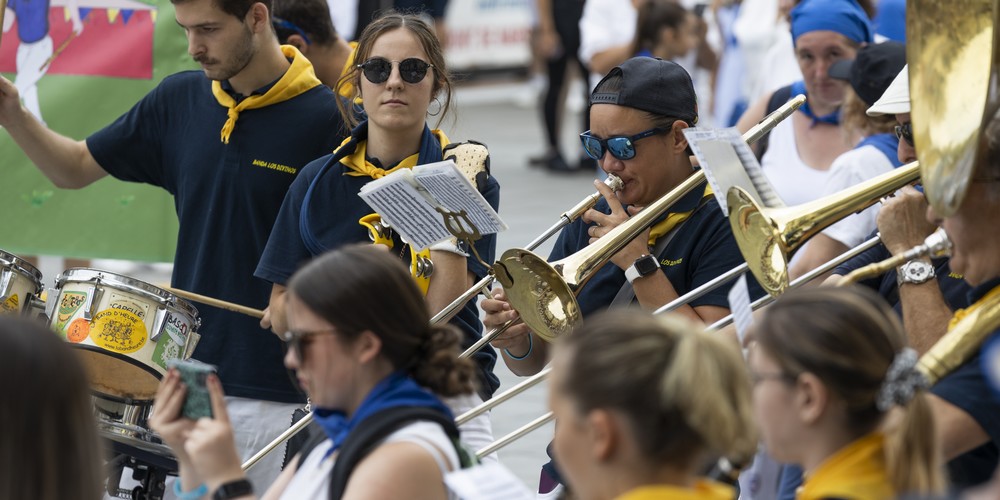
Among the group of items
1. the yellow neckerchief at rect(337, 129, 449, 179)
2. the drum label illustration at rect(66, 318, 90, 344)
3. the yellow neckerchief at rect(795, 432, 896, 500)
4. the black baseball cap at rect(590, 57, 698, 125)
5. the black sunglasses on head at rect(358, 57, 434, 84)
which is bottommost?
the yellow neckerchief at rect(795, 432, 896, 500)

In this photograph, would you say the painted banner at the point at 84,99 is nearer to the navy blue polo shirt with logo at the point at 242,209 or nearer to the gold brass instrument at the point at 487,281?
the navy blue polo shirt with logo at the point at 242,209

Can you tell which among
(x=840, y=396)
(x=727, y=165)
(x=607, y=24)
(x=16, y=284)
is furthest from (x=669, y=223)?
(x=607, y=24)

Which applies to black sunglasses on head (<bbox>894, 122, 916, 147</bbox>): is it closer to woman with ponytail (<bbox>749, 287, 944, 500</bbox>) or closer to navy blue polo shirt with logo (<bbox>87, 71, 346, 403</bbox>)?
woman with ponytail (<bbox>749, 287, 944, 500</bbox>)

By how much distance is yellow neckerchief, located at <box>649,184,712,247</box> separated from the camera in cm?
363

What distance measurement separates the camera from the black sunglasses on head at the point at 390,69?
399 centimetres

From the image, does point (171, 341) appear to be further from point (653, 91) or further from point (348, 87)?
point (653, 91)

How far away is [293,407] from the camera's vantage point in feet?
14.5

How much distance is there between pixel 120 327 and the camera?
386 cm

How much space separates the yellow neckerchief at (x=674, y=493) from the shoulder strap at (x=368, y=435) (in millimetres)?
516

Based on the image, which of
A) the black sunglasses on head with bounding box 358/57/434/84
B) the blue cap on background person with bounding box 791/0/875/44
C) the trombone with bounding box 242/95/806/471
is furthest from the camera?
the blue cap on background person with bounding box 791/0/875/44

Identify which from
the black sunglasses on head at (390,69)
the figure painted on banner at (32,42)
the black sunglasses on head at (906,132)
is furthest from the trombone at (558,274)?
the figure painted on banner at (32,42)

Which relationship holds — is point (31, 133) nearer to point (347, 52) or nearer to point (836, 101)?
point (347, 52)

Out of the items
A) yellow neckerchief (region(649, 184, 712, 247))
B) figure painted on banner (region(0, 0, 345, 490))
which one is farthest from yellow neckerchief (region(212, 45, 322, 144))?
yellow neckerchief (region(649, 184, 712, 247))

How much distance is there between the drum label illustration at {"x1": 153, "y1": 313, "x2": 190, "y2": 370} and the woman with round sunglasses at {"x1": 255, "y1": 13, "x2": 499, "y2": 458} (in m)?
0.24
